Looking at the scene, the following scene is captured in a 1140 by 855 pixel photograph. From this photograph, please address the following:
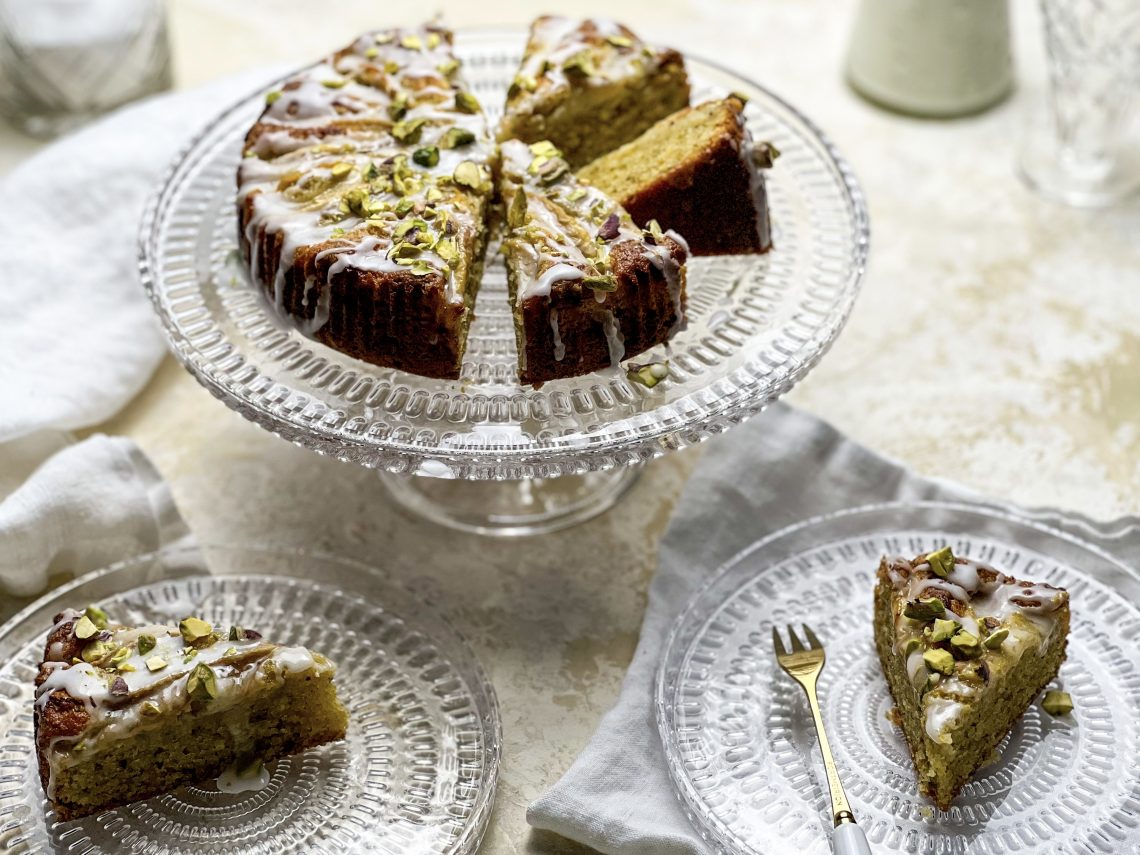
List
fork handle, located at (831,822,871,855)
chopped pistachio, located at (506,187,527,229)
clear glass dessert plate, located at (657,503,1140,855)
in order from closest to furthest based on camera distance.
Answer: fork handle, located at (831,822,871,855) → clear glass dessert plate, located at (657,503,1140,855) → chopped pistachio, located at (506,187,527,229)

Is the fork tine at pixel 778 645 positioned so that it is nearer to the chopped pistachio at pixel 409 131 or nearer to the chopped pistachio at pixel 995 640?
the chopped pistachio at pixel 995 640

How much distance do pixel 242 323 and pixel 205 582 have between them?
1.51 ft

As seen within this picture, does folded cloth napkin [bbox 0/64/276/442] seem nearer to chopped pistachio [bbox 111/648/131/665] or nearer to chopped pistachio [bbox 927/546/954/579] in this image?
chopped pistachio [bbox 111/648/131/665]

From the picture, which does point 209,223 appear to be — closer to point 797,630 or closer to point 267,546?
point 267,546

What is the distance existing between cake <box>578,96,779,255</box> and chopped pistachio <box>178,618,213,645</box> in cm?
104

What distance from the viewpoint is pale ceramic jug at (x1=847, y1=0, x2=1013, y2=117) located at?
3562mm

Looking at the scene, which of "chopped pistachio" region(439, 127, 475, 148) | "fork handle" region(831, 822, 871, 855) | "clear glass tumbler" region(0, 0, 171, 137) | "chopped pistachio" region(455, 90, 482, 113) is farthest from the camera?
"clear glass tumbler" region(0, 0, 171, 137)

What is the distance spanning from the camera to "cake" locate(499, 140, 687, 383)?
2.30 meters

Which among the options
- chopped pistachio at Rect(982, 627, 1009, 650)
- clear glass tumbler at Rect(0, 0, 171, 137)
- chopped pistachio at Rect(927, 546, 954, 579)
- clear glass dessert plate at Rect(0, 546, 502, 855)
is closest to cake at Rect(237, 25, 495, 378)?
clear glass dessert plate at Rect(0, 546, 502, 855)

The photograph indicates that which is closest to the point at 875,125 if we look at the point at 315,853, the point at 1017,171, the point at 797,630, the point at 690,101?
the point at 1017,171

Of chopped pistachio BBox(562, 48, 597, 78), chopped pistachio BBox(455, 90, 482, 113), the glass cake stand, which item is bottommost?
the glass cake stand

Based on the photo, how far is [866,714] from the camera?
2273 mm

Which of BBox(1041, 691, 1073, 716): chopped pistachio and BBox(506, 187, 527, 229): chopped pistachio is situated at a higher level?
BBox(506, 187, 527, 229): chopped pistachio

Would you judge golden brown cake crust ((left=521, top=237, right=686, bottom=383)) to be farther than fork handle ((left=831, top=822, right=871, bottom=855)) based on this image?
Yes
